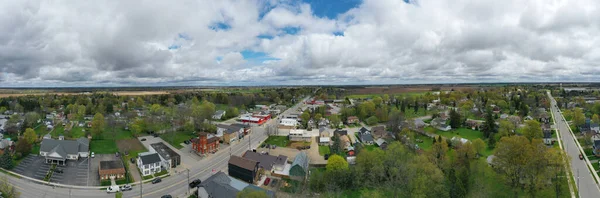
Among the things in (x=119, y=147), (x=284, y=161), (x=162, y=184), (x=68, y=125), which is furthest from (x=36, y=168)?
(x=284, y=161)

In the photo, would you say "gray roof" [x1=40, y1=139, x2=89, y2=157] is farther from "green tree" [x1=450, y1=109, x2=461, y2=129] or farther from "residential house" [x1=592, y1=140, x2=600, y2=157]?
"residential house" [x1=592, y1=140, x2=600, y2=157]

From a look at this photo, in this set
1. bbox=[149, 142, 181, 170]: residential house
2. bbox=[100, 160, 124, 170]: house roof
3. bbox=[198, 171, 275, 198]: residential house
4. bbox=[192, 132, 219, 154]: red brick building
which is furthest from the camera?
bbox=[192, 132, 219, 154]: red brick building

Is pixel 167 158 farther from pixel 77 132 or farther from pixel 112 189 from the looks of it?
pixel 77 132

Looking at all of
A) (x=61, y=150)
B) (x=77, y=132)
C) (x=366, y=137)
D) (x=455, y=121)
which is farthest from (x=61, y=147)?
(x=455, y=121)

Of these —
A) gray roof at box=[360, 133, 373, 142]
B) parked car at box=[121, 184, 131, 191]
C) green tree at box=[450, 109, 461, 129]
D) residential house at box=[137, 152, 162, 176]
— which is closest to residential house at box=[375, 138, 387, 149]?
gray roof at box=[360, 133, 373, 142]

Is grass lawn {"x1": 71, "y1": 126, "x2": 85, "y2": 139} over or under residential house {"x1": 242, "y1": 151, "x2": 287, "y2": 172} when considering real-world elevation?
over
